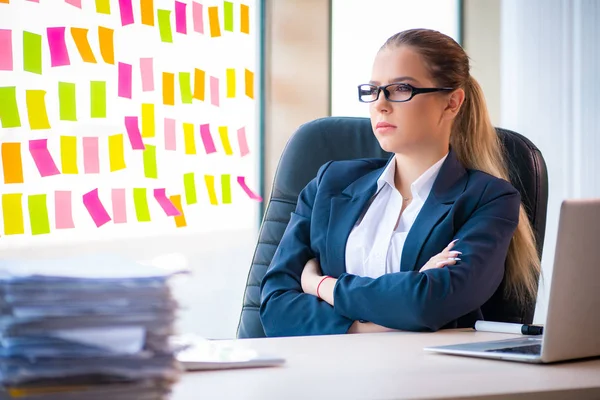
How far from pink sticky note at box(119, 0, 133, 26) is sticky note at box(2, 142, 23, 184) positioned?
1.75 feet

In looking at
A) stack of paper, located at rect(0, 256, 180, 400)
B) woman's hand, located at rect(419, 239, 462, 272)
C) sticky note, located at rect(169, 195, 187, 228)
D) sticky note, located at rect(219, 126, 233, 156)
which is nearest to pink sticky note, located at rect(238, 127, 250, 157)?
sticky note, located at rect(219, 126, 233, 156)

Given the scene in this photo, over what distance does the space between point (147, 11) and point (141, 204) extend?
0.63 metres

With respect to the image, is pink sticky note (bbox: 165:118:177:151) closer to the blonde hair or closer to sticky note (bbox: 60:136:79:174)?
sticky note (bbox: 60:136:79:174)

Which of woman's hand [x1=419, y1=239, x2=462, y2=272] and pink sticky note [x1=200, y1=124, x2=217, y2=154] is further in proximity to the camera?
pink sticky note [x1=200, y1=124, x2=217, y2=154]

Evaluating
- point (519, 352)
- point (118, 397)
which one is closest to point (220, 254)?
point (519, 352)

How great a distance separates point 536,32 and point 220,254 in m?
1.56

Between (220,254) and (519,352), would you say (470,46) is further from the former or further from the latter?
(519,352)

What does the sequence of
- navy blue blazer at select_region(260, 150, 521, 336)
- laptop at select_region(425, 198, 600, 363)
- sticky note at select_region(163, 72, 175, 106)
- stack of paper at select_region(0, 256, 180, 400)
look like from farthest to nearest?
sticky note at select_region(163, 72, 175, 106)
navy blue blazer at select_region(260, 150, 521, 336)
laptop at select_region(425, 198, 600, 363)
stack of paper at select_region(0, 256, 180, 400)

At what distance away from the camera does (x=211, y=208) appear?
8.84ft

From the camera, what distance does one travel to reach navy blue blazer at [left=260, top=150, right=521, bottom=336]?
57.3 inches

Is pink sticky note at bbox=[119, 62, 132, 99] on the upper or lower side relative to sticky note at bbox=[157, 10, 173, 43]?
lower

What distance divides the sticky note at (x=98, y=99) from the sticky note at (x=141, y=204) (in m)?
0.27

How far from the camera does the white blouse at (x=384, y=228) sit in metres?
1.70

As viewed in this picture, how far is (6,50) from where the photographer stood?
7.41 ft
